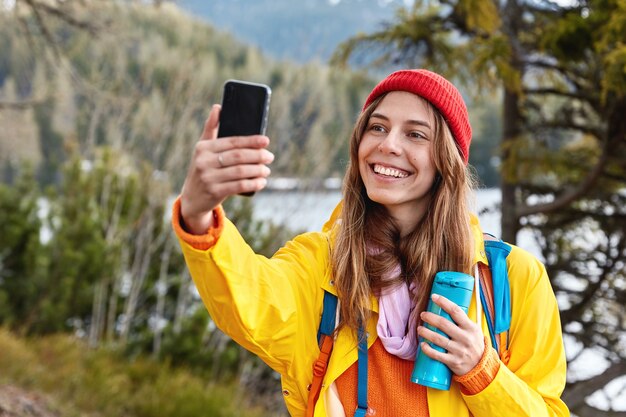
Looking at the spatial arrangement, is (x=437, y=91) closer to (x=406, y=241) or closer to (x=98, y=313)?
(x=406, y=241)

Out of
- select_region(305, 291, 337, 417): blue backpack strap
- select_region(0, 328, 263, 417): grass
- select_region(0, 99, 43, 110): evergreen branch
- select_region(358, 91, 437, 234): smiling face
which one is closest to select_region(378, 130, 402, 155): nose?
select_region(358, 91, 437, 234): smiling face

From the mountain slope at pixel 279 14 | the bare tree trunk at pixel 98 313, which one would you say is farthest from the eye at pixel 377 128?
the mountain slope at pixel 279 14

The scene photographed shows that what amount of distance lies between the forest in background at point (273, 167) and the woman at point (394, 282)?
246 centimetres

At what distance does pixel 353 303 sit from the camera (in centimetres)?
166

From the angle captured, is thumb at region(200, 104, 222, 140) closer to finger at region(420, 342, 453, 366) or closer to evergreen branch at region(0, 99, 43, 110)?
finger at region(420, 342, 453, 366)

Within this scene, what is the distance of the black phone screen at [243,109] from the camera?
125 centimetres

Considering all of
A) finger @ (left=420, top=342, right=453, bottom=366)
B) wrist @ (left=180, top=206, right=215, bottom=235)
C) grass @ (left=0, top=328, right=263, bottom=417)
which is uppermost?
wrist @ (left=180, top=206, right=215, bottom=235)

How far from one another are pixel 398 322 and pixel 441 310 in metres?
0.15

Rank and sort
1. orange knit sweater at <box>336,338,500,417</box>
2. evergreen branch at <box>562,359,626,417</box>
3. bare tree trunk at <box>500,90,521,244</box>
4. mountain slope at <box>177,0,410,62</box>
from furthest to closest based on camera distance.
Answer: mountain slope at <box>177,0,410,62</box> < bare tree trunk at <box>500,90,521,244</box> < evergreen branch at <box>562,359,626,417</box> < orange knit sweater at <box>336,338,500,417</box>

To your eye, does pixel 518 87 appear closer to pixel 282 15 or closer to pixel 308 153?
pixel 308 153

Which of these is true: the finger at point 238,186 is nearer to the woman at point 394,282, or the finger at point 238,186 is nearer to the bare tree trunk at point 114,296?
the woman at point 394,282

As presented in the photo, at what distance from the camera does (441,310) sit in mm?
1580

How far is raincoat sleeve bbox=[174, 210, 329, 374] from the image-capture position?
4.59 feet

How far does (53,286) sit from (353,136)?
24.5ft
